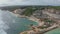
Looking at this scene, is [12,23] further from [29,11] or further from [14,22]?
[29,11]

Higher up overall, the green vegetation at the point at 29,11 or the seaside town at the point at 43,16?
the green vegetation at the point at 29,11

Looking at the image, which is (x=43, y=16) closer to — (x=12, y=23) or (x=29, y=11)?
(x=29, y=11)

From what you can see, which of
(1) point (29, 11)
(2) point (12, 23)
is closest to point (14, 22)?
(2) point (12, 23)

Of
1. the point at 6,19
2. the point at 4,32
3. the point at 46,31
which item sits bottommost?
the point at 46,31

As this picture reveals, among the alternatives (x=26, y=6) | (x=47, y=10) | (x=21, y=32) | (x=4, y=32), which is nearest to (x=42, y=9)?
(x=47, y=10)

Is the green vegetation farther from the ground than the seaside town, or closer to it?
farther from the ground

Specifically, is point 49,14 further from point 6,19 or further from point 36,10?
point 6,19

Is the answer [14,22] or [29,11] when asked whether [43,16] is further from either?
[14,22]

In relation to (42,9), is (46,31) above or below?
below
